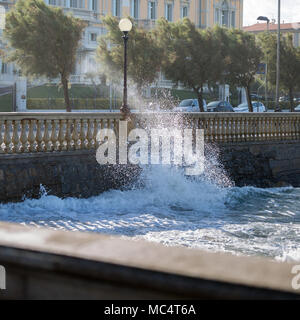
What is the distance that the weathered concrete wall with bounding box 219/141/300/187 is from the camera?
18.2m

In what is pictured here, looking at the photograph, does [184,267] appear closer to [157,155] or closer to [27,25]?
[157,155]

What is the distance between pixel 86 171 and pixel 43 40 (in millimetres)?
18527

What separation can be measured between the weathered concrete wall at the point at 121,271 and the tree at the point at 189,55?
35.0 m

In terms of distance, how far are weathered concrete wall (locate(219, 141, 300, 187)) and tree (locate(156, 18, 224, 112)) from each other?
55.2 ft

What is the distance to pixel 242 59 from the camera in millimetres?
41844

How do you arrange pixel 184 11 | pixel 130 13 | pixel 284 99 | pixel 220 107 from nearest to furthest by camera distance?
1. pixel 220 107
2. pixel 130 13
3. pixel 284 99
4. pixel 184 11

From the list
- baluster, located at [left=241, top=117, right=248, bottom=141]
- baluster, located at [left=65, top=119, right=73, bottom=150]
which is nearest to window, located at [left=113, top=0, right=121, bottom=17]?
baluster, located at [left=241, top=117, right=248, bottom=141]

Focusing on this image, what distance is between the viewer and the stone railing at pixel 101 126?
13.0m

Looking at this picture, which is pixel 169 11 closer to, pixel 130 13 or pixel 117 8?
pixel 130 13

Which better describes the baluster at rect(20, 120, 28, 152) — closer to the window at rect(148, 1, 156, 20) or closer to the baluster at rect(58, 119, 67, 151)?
the baluster at rect(58, 119, 67, 151)

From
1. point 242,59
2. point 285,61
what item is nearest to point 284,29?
point 285,61

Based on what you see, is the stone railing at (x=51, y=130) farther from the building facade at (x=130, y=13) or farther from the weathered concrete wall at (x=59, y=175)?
the building facade at (x=130, y=13)

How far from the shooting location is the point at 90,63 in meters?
57.1
